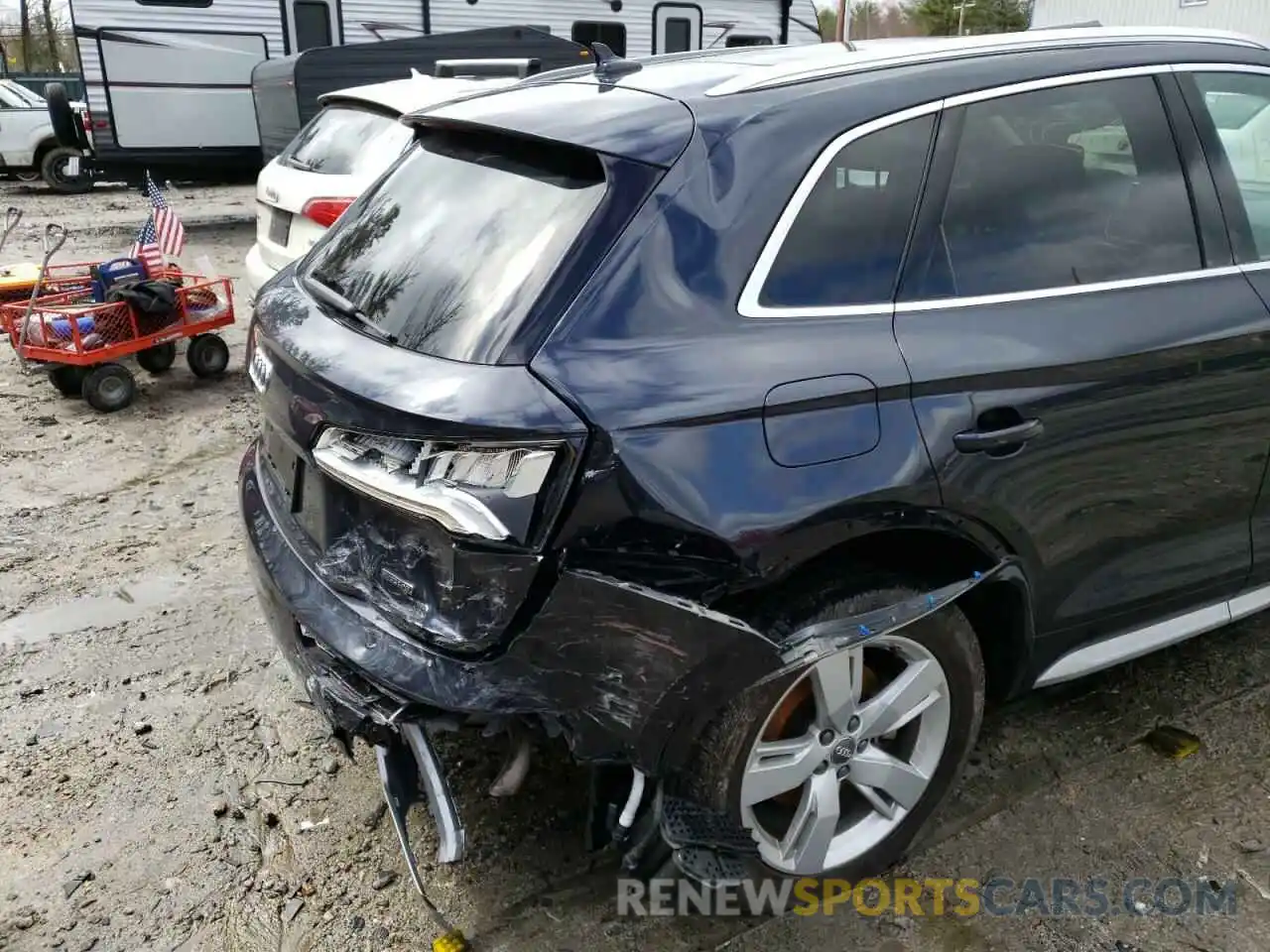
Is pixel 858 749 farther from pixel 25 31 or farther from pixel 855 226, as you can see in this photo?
pixel 25 31

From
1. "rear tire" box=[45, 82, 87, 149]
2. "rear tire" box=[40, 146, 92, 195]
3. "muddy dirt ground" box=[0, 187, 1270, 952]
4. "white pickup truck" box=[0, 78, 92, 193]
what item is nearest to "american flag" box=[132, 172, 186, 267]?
"muddy dirt ground" box=[0, 187, 1270, 952]

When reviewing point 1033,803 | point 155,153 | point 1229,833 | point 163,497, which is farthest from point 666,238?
point 155,153

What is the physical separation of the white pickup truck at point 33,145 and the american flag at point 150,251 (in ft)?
36.2

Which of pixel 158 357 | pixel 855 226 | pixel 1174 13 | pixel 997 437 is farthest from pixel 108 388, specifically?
pixel 1174 13

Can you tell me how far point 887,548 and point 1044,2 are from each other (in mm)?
32270

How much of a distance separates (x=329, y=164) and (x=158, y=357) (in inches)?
71.7

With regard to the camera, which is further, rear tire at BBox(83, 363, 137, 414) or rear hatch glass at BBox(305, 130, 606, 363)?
rear tire at BBox(83, 363, 137, 414)

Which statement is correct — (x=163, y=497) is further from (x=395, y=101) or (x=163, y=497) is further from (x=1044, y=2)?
(x=1044, y=2)

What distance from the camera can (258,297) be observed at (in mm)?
2934

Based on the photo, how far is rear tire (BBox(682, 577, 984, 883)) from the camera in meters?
2.28

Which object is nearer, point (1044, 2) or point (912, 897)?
point (912, 897)

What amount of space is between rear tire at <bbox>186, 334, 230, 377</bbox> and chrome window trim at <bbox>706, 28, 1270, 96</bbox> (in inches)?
207

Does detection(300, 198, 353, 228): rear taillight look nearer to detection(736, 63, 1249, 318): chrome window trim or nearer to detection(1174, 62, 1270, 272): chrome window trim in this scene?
detection(736, 63, 1249, 318): chrome window trim

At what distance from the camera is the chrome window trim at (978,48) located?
2.45 meters
